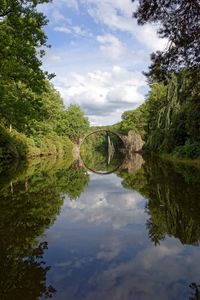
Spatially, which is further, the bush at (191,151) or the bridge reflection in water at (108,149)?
the bridge reflection in water at (108,149)

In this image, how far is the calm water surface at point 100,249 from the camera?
4625mm

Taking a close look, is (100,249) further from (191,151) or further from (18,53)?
(191,151)

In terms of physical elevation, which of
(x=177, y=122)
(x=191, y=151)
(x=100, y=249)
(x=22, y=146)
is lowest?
(x=100, y=249)

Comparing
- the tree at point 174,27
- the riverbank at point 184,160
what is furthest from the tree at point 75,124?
the tree at point 174,27

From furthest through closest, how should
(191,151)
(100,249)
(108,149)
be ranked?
(108,149) → (191,151) → (100,249)

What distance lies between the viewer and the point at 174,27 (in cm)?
1236

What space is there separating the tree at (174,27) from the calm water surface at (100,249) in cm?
498

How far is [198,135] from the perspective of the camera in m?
30.3

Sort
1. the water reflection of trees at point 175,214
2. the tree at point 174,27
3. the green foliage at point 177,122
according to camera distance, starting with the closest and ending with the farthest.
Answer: the water reflection of trees at point 175,214, the tree at point 174,27, the green foliage at point 177,122

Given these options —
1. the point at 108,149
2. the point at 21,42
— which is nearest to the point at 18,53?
the point at 21,42

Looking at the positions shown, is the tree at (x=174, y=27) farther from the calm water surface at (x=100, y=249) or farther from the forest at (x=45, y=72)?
the calm water surface at (x=100, y=249)

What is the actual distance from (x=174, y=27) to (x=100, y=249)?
8677mm

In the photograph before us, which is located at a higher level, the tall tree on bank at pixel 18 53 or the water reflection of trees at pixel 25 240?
the tall tree on bank at pixel 18 53

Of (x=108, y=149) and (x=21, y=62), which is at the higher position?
(x=21, y=62)
